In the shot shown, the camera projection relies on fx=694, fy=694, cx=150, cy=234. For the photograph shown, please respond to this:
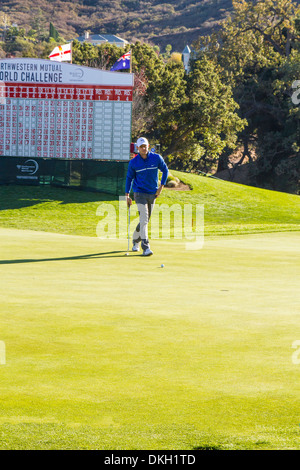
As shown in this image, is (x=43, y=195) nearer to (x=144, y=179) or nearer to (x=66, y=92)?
(x=66, y=92)

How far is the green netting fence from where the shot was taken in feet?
90.9

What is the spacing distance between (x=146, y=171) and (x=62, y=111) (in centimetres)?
1566

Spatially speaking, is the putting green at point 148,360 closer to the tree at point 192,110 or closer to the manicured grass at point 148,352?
the manicured grass at point 148,352

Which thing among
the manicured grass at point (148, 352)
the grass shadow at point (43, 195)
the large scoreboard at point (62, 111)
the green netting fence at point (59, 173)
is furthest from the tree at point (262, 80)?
the manicured grass at point (148, 352)

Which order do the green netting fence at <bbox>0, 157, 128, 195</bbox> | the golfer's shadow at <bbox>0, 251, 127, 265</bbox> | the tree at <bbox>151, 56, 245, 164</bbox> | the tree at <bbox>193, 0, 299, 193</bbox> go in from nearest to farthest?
the golfer's shadow at <bbox>0, 251, 127, 265</bbox>
the green netting fence at <bbox>0, 157, 128, 195</bbox>
the tree at <bbox>151, 56, 245, 164</bbox>
the tree at <bbox>193, 0, 299, 193</bbox>

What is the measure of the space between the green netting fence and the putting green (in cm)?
1813

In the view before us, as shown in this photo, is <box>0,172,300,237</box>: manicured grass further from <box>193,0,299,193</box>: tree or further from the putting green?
<box>193,0,299,193</box>: tree

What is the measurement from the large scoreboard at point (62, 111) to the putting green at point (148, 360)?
1830cm

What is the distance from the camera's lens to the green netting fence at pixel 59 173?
27.7 meters

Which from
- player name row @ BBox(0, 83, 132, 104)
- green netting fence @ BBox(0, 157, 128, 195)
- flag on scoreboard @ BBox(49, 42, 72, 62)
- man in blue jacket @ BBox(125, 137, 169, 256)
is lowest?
green netting fence @ BBox(0, 157, 128, 195)

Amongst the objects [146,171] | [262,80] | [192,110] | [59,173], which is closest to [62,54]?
[59,173]

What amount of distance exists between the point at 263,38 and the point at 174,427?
69.9 meters

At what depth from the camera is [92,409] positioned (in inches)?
154

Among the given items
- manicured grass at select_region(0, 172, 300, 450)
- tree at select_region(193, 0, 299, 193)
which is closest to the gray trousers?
manicured grass at select_region(0, 172, 300, 450)
